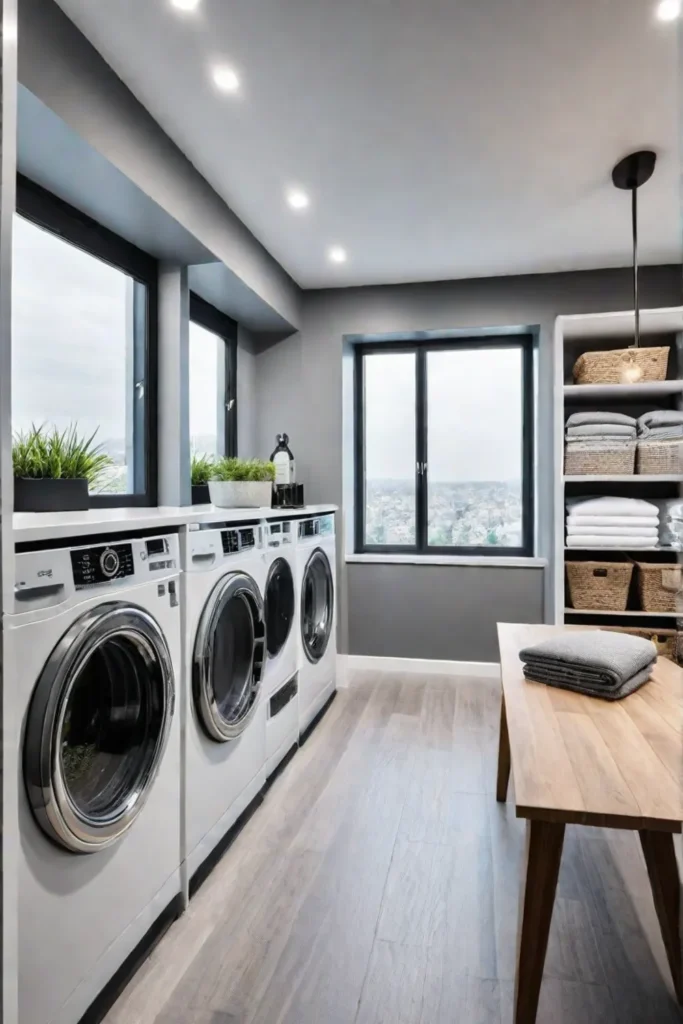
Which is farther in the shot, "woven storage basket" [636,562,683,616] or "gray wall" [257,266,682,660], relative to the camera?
"gray wall" [257,266,682,660]

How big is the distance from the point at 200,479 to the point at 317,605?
886 mm

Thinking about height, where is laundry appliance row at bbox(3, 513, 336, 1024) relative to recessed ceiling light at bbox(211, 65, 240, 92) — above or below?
below

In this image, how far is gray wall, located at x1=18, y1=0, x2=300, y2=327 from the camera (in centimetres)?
163

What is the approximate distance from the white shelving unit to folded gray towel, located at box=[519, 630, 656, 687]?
1.59 m

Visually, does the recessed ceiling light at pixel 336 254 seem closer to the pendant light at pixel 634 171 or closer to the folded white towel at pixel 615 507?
the pendant light at pixel 634 171

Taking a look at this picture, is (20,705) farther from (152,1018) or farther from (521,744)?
(521,744)

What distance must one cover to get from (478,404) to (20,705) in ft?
11.7

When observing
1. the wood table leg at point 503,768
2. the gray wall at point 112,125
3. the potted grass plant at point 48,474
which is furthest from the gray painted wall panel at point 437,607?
the potted grass plant at point 48,474

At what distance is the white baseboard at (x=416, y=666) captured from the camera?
388 centimetres

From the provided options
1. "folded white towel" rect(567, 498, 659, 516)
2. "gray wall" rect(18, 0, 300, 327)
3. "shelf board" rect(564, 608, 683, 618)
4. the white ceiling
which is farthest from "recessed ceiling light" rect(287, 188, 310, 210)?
"shelf board" rect(564, 608, 683, 618)

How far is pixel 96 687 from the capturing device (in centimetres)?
139

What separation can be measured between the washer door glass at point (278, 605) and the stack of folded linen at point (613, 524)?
5.45ft

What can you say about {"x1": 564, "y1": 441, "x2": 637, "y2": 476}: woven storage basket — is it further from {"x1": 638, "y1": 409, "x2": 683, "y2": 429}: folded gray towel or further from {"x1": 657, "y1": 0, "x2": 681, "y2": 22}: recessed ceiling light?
{"x1": 657, "y1": 0, "x2": 681, "y2": 22}: recessed ceiling light

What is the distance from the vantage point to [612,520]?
131 inches
